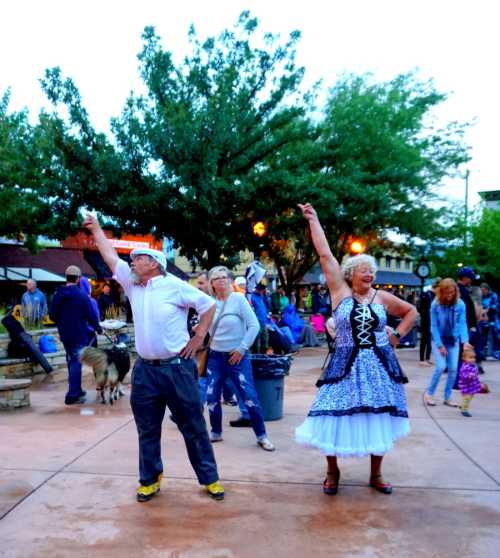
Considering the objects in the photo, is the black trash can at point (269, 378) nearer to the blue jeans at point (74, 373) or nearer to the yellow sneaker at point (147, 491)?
the yellow sneaker at point (147, 491)

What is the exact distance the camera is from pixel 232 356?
5.72 meters

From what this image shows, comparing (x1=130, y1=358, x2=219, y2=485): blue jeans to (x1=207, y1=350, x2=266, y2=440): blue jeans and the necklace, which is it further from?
(x1=207, y1=350, x2=266, y2=440): blue jeans

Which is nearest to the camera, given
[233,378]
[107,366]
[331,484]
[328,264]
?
[328,264]

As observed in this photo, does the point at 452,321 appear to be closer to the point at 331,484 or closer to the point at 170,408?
the point at 331,484

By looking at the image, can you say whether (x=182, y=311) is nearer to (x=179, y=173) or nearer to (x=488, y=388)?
(x=488, y=388)

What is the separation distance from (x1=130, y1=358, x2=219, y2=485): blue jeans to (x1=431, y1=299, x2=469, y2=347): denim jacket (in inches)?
189

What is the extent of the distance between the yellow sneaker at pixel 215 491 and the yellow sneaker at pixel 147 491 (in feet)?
1.27

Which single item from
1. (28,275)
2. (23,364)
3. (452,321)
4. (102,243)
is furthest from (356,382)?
(28,275)

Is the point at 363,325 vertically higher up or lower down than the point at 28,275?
lower down

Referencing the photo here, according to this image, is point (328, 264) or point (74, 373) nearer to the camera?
point (328, 264)

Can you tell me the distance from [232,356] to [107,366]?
2.80 metres

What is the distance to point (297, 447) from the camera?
5.82m

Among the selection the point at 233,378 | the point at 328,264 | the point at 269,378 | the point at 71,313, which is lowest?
the point at 269,378

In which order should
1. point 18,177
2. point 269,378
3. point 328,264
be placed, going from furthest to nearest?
point 18,177 < point 269,378 < point 328,264
